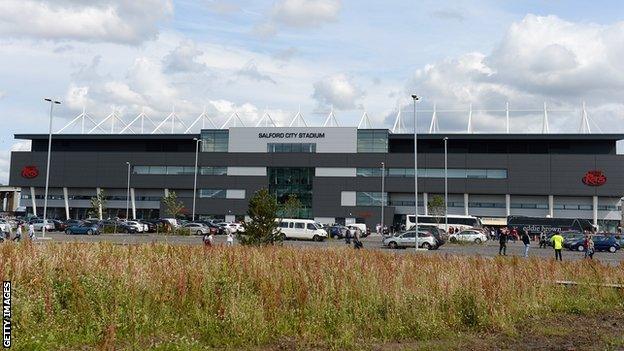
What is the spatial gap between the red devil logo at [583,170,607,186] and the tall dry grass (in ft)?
238

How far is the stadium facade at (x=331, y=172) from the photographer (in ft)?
271

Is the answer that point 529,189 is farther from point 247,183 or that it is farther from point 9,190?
point 9,190

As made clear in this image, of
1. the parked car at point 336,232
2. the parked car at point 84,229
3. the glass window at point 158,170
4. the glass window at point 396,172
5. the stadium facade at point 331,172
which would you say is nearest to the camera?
the parked car at point 84,229

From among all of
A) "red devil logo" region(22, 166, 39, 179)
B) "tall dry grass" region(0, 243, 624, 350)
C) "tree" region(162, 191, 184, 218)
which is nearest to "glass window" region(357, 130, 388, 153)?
"tree" region(162, 191, 184, 218)

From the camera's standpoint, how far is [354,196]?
286 ft

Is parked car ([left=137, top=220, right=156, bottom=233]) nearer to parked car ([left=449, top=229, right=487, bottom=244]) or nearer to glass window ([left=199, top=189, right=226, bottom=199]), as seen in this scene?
glass window ([left=199, top=189, right=226, bottom=199])

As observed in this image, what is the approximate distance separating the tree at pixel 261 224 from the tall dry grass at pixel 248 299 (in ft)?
31.2

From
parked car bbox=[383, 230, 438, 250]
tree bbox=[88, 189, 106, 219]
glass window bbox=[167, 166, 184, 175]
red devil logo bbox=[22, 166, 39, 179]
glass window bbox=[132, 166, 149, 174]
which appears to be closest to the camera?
parked car bbox=[383, 230, 438, 250]

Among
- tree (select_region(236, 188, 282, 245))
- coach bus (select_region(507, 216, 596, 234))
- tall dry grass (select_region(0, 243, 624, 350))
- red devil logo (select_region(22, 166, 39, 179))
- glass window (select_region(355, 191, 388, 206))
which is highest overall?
red devil logo (select_region(22, 166, 39, 179))

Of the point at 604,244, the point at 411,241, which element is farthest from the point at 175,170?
the point at 604,244

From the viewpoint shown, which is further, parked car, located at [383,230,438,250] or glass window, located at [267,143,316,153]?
glass window, located at [267,143,316,153]

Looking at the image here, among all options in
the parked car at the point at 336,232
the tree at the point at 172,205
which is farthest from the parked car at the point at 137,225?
the parked car at the point at 336,232

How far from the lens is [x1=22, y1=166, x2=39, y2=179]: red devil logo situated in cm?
9706

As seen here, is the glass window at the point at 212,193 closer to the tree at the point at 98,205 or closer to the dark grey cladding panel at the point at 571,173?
the tree at the point at 98,205
